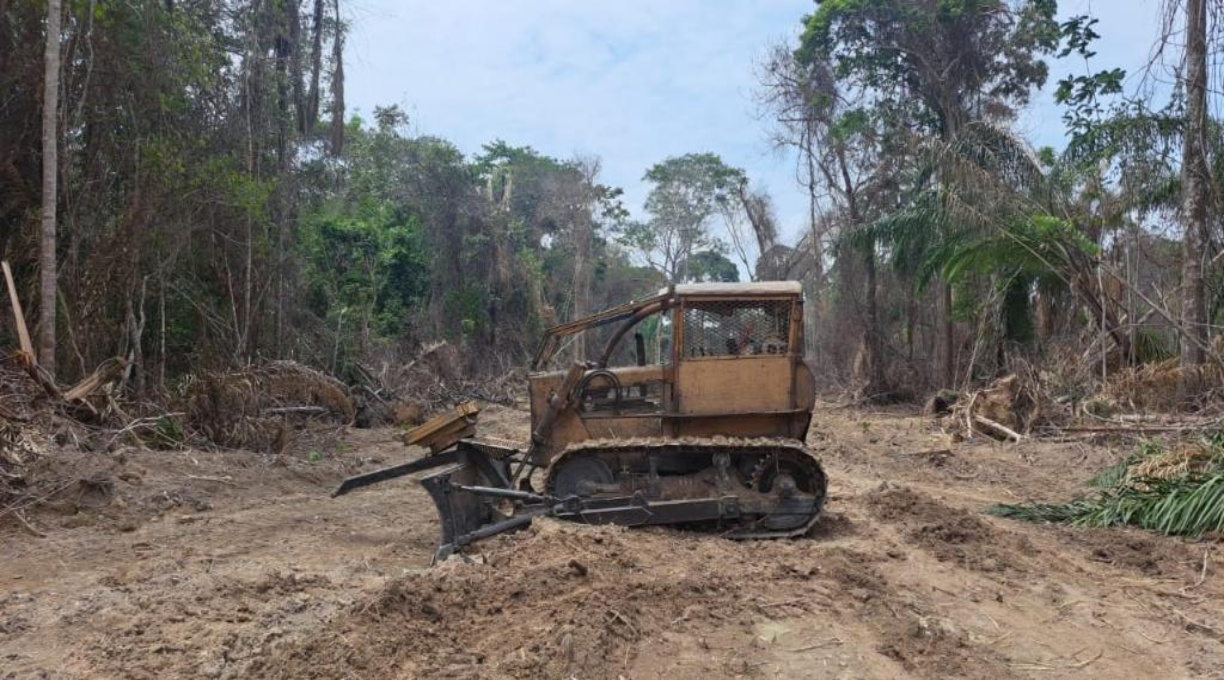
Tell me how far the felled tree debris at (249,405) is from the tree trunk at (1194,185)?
1144 centimetres

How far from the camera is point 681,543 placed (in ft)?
21.0

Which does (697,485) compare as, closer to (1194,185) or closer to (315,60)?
(1194,185)

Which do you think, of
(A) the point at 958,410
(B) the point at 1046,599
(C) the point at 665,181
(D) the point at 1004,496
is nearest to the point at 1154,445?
(D) the point at 1004,496

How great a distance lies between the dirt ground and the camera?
4293 mm

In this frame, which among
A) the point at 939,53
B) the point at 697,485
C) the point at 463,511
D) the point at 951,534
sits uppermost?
the point at 939,53

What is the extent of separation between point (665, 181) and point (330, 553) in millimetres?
42491

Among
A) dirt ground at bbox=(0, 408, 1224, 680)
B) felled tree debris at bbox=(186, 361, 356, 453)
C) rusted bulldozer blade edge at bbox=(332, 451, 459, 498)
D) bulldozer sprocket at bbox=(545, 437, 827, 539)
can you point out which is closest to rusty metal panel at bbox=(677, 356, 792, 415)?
bulldozer sprocket at bbox=(545, 437, 827, 539)

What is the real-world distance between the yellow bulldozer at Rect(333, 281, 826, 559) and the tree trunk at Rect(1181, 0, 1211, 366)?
6.60 metres

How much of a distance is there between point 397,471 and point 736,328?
117 inches

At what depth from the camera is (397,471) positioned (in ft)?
23.6

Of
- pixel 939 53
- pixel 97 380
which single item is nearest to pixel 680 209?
pixel 939 53

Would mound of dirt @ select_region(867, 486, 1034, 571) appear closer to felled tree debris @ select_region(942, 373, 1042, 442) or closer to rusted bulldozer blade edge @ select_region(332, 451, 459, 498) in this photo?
rusted bulldozer blade edge @ select_region(332, 451, 459, 498)

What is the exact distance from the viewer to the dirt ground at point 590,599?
429cm

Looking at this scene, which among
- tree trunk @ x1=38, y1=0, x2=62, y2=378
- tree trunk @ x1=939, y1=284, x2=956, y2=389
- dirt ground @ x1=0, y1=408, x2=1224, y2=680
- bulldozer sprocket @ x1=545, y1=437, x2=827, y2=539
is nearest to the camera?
dirt ground @ x1=0, y1=408, x2=1224, y2=680
